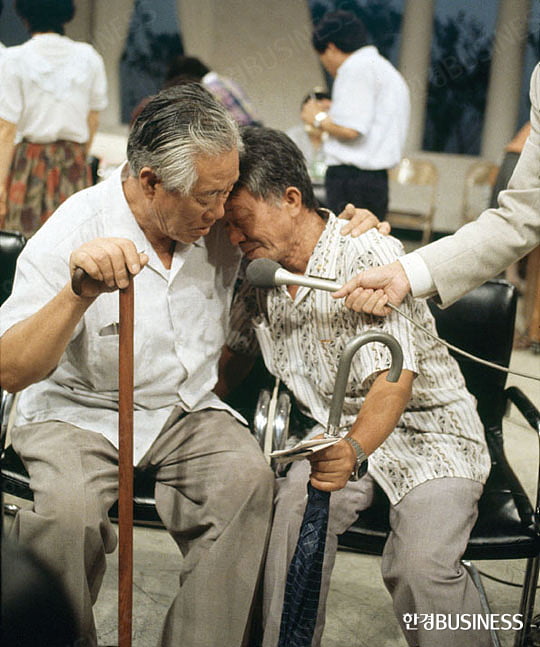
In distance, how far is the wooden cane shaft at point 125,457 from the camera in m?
1.52

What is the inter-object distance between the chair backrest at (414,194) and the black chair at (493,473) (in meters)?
5.27

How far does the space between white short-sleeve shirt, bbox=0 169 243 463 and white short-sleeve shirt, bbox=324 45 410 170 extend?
2.30m

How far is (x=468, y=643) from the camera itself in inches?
65.7

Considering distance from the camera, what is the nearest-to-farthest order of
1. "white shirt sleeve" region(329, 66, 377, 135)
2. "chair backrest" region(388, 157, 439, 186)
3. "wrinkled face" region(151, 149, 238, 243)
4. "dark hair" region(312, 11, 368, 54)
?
"wrinkled face" region(151, 149, 238, 243), "dark hair" region(312, 11, 368, 54), "white shirt sleeve" region(329, 66, 377, 135), "chair backrest" region(388, 157, 439, 186)

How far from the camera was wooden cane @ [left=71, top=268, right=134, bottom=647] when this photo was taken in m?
1.51

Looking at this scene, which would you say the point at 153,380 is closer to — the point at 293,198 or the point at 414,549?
the point at 293,198

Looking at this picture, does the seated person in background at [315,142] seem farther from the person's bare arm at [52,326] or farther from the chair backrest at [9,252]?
the person's bare arm at [52,326]

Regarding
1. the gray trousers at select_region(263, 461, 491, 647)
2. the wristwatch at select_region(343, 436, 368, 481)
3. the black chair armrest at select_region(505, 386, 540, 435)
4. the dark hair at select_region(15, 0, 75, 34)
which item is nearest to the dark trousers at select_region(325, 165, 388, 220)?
the dark hair at select_region(15, 0, 75, 34)

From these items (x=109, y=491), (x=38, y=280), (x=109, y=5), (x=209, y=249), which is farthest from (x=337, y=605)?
(x=109, y=5)

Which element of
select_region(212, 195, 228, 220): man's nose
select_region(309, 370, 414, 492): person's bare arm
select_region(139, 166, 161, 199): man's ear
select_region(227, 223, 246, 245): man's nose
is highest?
select_region(139, 166, 161, 199): man's ear

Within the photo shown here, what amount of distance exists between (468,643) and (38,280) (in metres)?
1.16

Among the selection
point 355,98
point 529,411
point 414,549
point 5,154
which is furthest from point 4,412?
point 355,98

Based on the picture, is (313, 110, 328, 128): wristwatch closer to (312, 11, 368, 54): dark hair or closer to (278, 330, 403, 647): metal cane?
(312, 11, 368, 54): dark hair

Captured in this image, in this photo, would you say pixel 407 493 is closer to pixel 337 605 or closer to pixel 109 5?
pixel 337 605
